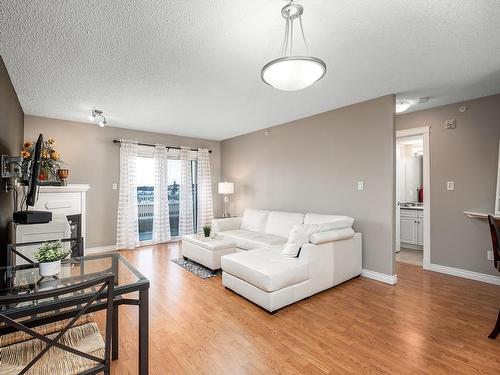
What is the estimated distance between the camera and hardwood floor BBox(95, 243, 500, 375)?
1.77 meters

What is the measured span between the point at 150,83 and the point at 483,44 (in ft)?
10.7

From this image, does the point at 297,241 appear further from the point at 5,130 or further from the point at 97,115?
the point at 97,115

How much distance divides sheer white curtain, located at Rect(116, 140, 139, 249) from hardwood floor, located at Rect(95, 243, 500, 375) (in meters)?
2.18

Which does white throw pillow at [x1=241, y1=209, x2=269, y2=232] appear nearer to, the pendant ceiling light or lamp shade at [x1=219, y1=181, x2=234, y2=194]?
lamp shade at [x1=219, y1=181, x2=234, y2=194]

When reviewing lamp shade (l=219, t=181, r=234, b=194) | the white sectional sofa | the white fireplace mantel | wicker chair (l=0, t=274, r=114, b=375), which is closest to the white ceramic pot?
wicker chair (l=0, t=274, r=114, b=375)

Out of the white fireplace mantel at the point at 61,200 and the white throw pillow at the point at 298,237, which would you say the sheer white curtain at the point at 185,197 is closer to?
the white fireplace mantel at the point at 61,200

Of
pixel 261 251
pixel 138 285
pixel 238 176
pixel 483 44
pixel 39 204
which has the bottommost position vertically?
pixel 261 251

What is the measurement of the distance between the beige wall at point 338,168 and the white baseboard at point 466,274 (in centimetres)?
113

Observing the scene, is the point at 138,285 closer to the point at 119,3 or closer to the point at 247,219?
the point at 119,3

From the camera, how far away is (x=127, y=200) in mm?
5035

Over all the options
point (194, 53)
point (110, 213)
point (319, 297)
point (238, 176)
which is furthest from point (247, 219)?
point (194, 53)

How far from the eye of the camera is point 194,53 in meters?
2.27

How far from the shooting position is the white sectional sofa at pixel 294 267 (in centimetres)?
250

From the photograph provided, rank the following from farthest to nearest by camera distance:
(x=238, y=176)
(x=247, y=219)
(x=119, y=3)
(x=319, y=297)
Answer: (x=238, y=176) → (x=247, y=219) → (x=319, y=297) → (x=119, y=3)
